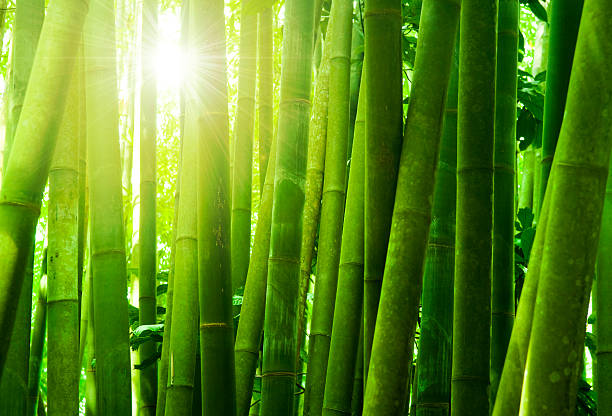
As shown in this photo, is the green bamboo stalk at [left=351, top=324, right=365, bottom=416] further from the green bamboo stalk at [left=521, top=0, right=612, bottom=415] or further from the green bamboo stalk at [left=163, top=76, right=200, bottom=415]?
the green bamboo stalk at [left=521, top=0, right=612, bottom=415]

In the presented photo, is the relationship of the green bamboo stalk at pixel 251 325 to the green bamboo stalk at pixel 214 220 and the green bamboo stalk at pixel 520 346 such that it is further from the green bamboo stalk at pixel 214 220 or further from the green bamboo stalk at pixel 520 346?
the green bamboo stalk at pixel 520 346

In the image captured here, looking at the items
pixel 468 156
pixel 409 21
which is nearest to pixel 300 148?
pixel 468 156

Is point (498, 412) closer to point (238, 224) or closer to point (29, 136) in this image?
point (29, 136)

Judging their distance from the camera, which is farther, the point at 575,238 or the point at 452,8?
the point at 452,8

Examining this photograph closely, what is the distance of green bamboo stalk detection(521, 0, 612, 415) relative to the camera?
99cm

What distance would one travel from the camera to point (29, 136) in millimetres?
1253

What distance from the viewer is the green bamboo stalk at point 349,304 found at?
1.73 m

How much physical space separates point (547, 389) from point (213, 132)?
83 cm

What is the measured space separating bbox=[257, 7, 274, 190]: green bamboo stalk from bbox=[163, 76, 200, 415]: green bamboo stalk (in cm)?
75

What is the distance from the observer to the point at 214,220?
1.48 meters

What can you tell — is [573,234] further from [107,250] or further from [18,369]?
[18,369]

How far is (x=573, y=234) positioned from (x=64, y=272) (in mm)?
1311

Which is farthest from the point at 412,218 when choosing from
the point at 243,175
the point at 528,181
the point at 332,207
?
the point at 528,181

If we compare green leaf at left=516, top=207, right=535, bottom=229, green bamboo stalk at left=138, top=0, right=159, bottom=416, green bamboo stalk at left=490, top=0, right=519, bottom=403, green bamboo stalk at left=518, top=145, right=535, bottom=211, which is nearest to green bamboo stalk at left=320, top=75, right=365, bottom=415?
green bamboo stalk at left=490, top=0, right=519, bottom=403
